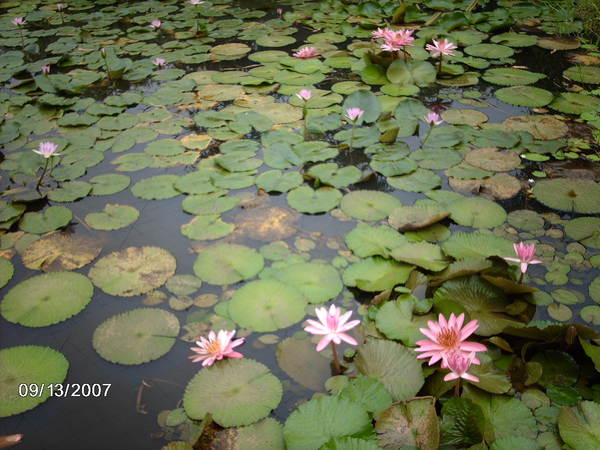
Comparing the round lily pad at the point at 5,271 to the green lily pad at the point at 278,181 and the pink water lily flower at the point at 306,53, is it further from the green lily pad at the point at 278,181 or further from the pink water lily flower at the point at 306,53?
the pink water lily flower at the point at 306,53

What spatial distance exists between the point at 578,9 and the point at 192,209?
4546 mm

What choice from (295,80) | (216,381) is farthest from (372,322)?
(295,80)

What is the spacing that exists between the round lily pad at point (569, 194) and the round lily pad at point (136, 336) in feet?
6.10

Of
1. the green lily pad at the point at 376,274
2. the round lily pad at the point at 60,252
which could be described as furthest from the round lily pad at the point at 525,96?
the round lily pad at the point at 60,252

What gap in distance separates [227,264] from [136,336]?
481 millimetres

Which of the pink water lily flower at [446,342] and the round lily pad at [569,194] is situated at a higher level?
the pink water lily flower at [446,342]

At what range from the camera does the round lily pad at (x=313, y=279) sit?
1.91m

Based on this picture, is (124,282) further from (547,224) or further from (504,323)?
(547,224)

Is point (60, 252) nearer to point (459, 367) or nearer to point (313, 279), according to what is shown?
point (313, 279)

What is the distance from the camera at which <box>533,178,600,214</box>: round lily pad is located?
2.32 meters

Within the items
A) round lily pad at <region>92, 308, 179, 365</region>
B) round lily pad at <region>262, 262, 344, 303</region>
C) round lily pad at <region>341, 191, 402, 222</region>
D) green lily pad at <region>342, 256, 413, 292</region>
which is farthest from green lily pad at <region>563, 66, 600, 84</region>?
round lily pad at <region>92, 308, 179, 365</region>

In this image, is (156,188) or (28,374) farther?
(156,188)

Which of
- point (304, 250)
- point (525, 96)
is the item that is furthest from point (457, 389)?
point (525, 96)

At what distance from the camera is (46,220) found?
2387mm
